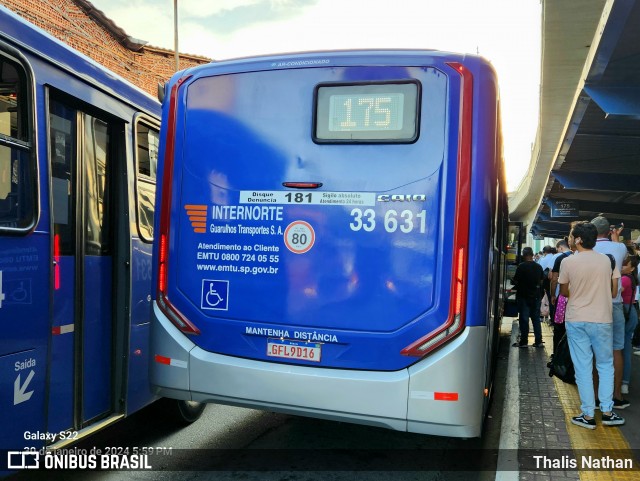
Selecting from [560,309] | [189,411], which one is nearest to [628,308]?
[560,309]

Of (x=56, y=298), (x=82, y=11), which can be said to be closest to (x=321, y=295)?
(x=56, y=298)

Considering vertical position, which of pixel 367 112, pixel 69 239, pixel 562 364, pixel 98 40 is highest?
pixel 98 40

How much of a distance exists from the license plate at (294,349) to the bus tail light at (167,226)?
2.22 feet

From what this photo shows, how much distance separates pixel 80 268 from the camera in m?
4.06

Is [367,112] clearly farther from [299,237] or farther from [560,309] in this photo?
[560,309]

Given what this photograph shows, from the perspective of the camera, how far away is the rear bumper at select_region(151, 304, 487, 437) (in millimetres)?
3652

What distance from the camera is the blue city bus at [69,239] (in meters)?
3.38

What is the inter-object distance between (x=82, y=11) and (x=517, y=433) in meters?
17.6

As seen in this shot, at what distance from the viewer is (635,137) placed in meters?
13.8

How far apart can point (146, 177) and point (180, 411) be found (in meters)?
2.19

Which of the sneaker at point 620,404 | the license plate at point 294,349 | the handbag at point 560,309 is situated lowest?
the sneaker at point 620,404

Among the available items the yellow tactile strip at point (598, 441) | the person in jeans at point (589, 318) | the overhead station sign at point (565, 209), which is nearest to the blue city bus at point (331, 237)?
the yellow tactile strip at point (598, 441)

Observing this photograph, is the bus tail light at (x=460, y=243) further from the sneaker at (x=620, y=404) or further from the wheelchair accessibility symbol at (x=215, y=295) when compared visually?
the sneaker at (x=620, y=404)

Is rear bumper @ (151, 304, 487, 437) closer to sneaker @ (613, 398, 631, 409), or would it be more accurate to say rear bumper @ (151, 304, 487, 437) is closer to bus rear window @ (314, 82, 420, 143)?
bus rear window @ (314, 82, 420, 143)
